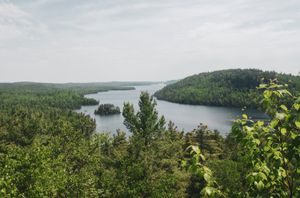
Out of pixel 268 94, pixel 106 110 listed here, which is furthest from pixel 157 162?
pixel 106 110

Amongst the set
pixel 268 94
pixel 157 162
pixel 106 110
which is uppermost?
pixel 268 94

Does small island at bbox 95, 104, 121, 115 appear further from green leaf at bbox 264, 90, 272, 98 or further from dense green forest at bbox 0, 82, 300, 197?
green leaf at bbox 264, 90, 272, 98

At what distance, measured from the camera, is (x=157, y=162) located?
38531 mm

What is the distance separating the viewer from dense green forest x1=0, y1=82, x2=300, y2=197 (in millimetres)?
5461

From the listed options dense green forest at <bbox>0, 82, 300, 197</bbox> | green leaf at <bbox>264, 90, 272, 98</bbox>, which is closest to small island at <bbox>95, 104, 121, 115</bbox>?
dense green forest at <bbox>0, 82, 300, 197</bbox>

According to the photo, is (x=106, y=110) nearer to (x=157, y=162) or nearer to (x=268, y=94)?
(x=157, y=162)

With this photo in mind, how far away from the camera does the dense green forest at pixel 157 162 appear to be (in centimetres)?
546

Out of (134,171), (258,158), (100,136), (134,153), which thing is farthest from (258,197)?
(100,136)

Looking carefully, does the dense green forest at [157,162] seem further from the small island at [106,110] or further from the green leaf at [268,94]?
the small island at [106,110]

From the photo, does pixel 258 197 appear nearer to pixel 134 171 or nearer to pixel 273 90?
pixel 273 90

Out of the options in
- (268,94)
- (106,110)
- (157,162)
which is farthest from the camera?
(106,110)

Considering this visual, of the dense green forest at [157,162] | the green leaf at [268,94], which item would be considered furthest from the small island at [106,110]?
the green leaf at [268,94]

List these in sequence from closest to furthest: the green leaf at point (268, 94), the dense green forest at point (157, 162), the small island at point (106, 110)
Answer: the dense green forest at point (157, 162)
the green leaf at point (268, 94)
the small island at point (106, 110)

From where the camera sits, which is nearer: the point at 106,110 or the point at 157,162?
the point at 157,162
